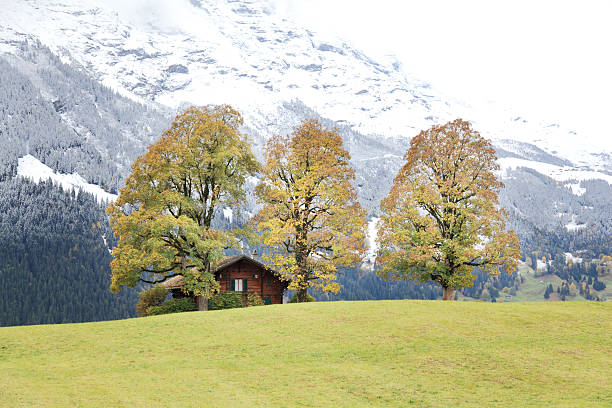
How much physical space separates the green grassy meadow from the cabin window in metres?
28.9

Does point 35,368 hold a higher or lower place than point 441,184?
lower

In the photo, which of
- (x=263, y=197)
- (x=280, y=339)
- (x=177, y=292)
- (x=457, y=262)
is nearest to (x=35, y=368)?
(x=280, y=339)

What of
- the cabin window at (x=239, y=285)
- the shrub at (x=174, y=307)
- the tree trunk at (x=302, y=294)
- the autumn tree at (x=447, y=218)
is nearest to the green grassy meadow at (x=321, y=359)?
the autumn tree at (x=447, y=218)

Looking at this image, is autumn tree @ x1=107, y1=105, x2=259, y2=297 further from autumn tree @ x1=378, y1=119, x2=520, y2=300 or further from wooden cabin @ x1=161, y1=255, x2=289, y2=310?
wooden cabin @ x1=161, y1=255, x2=289, y2=310

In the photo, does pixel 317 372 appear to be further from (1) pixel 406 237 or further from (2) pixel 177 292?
(2) pixel 177 292

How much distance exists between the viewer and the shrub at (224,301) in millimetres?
53562

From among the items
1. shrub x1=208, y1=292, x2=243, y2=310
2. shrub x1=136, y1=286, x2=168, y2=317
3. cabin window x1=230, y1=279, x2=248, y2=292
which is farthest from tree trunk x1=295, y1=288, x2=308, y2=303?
shrub x1=136, y1=286, x2=168, y2=317

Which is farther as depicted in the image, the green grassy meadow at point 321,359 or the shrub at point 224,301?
the shrub at point 224,301

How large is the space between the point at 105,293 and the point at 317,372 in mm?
188269

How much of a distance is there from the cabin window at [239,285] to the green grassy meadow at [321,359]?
28.9 meters

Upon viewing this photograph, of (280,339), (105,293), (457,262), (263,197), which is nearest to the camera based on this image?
(280,339)

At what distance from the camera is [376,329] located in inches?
1184

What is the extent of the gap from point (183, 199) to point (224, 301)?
43.9 feet

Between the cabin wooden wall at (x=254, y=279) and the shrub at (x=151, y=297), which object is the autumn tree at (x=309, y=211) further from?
the shrub at (x=151, y=297)
